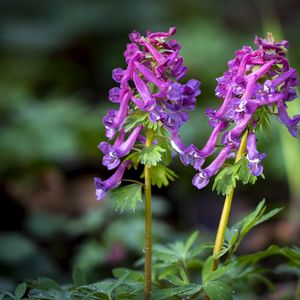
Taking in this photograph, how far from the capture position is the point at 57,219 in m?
5.26

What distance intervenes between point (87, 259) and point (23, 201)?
142 cm

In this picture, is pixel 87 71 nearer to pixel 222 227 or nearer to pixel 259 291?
pixel 259 291

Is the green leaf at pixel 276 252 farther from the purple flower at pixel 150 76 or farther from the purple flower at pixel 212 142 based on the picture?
the purple flower at pixel 150 76

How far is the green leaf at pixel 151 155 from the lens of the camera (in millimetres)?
2480

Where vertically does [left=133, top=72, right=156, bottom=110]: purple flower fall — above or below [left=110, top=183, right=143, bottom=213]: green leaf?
above

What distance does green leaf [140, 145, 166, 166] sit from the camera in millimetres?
2480

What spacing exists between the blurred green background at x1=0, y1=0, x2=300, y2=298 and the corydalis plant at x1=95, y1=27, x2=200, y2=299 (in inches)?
18.6

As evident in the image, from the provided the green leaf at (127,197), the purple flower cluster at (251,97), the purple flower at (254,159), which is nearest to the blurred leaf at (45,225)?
the green leaf at (127,197)

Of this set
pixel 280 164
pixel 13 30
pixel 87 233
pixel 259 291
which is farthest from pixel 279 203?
pixel 13 30

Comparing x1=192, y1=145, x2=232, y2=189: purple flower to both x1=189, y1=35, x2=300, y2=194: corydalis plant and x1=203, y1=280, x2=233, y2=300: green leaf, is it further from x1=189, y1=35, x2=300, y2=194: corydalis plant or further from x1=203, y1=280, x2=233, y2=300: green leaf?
x1=203, y1=280, x2=233, y2=300: green leaf

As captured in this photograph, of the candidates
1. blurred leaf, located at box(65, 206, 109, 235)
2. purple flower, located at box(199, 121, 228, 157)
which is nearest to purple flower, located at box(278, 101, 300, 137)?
purple flower, located at box(199, 121, 228, 157)

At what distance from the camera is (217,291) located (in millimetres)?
2455

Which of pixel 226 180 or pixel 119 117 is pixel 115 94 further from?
pixel 226 180

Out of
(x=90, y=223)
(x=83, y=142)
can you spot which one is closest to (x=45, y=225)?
(x=90, y=223)
